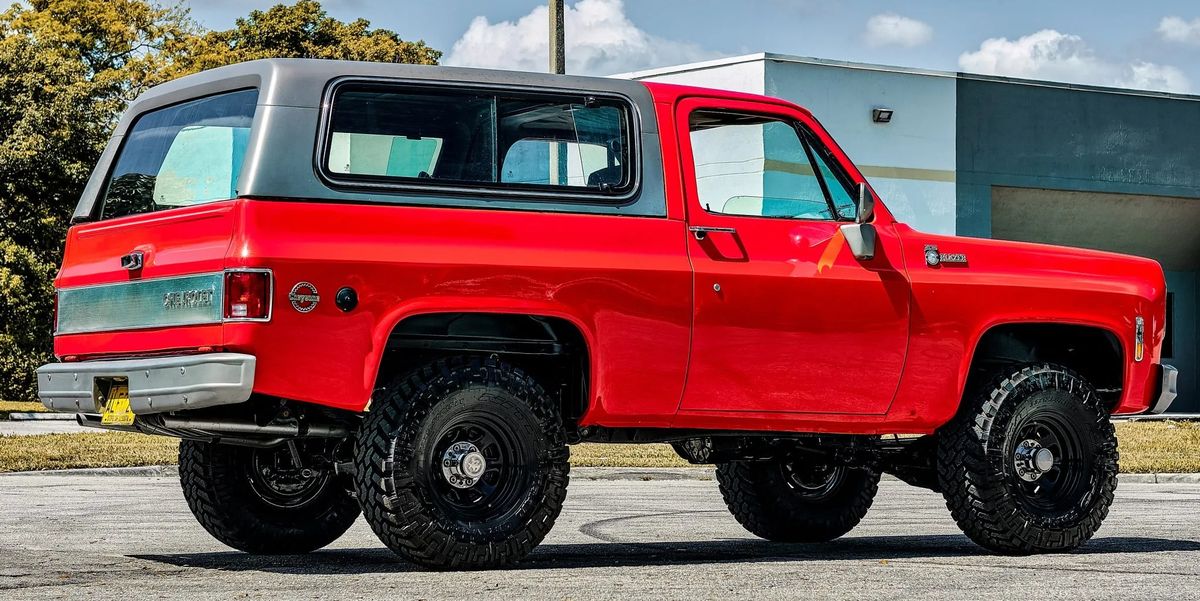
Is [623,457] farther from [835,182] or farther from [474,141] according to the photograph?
[474,141]

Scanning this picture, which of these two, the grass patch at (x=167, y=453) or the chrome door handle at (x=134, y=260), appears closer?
the chrome door handle at (x=134, y=260)

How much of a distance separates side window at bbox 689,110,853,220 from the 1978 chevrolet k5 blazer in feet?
0.06

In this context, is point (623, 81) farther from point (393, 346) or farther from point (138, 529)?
point (138, 529)

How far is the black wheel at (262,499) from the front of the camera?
27.2 feet

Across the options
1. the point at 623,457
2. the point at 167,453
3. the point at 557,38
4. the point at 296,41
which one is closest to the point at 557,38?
the point at 557,38

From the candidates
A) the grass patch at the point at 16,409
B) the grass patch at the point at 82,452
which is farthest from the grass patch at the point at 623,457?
the grass patch at the point at 16,409

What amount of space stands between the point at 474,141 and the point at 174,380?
1.64m

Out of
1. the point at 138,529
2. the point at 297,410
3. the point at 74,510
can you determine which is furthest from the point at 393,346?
the point at 74,510

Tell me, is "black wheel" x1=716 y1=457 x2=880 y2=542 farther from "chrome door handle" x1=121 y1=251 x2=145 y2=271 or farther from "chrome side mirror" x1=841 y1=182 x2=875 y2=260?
"chrome door handle" x1=121 y1=251 x2=145 y2=271

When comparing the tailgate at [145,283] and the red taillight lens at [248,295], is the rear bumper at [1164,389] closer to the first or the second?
the red taillight lens at [248,295]

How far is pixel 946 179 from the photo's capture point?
27.4m

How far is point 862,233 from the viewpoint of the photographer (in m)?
8.16

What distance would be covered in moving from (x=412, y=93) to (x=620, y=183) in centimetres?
101

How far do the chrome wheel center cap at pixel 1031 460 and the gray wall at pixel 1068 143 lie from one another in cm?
1937
